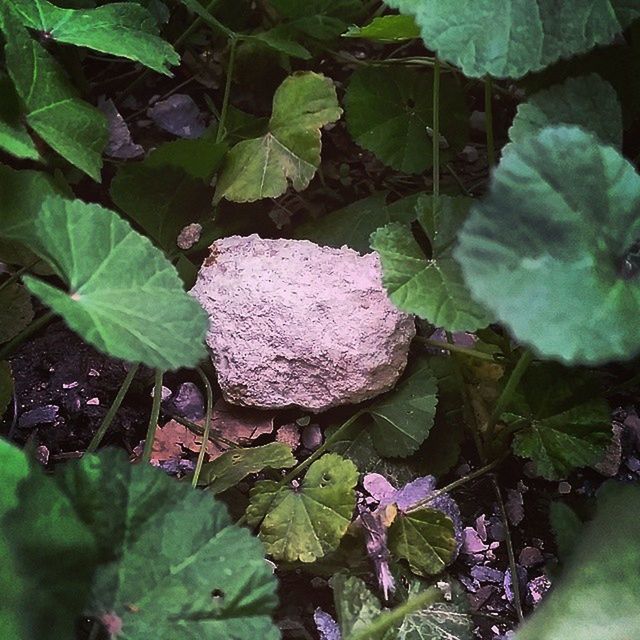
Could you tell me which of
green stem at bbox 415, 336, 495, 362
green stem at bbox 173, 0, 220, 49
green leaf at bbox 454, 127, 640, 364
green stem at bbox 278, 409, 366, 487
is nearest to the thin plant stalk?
green stem at bbox 278, 409, 366, 487

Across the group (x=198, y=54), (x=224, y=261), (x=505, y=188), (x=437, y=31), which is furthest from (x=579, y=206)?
(x=198, y=54)

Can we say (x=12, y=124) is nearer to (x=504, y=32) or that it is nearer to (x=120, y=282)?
(x=120, y=282)

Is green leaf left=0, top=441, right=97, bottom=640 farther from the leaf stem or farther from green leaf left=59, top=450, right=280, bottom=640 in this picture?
the leaf stem

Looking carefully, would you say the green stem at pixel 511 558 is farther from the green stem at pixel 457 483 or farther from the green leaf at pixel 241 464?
the green leaf at pixel 241 464

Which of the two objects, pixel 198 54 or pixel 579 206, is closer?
pixel 579 206

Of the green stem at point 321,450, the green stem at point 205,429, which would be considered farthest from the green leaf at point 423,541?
the green stem at point 205,429

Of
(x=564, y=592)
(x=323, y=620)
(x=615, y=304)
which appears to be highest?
(x=615, y=304)

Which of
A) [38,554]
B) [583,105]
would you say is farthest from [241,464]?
[583,105]

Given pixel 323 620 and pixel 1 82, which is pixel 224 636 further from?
pixel 1 82
